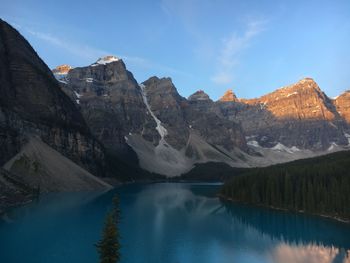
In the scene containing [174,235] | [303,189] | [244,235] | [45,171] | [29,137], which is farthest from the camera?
[29,137]

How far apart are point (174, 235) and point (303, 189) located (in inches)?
2000

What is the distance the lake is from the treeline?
626 centimetres

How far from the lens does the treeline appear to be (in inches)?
3908

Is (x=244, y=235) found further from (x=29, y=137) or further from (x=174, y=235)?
(x=29, y=137)

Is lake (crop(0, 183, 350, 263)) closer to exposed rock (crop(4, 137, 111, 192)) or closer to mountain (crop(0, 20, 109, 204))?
exposed rock (crop(4, 137, 111, 192))

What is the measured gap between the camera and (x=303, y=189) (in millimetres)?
110062

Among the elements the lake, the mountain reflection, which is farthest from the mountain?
the mountain reflection

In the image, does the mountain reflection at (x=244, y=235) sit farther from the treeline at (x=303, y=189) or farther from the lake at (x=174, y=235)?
the treeline at (x=303, y=189)

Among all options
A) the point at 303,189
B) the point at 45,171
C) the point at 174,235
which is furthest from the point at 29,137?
the point at 174,235

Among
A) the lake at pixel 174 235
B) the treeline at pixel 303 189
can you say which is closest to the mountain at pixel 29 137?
the lake at pixel 174 235

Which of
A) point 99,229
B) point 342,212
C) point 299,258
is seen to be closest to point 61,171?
point 99,229

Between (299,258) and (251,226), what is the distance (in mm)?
27620

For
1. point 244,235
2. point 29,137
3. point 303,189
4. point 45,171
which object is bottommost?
point 244,235

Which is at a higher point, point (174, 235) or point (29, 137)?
point (29, 137)
